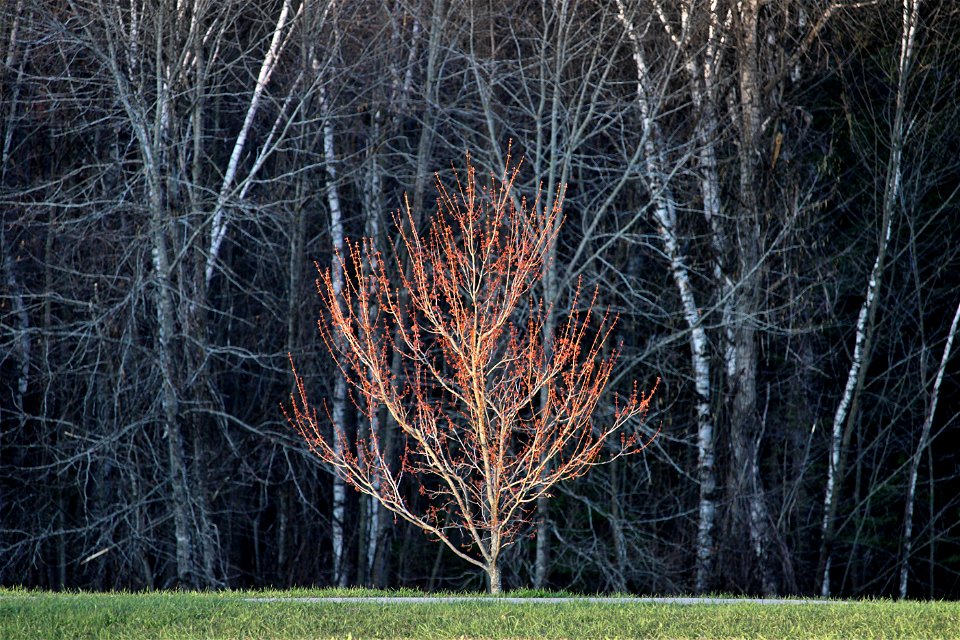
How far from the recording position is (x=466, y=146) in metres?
→ 16.8

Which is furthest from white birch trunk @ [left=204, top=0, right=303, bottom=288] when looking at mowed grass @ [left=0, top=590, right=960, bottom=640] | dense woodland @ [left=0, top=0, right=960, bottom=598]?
mowed grass @ [left=0, top=590, right=960, bottom=640]

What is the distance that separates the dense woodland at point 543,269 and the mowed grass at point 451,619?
5949 millimetres

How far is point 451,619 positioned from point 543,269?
20.8 ft

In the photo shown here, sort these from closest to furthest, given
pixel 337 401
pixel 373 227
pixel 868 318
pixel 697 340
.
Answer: pixel 697 340 → pixel 868 318 → pixel 373 227 → pixel 337 401

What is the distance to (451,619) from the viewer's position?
933 centimetres

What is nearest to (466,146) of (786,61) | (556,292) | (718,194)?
(556,292)

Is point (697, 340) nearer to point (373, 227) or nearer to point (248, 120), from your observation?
point (373, 227)

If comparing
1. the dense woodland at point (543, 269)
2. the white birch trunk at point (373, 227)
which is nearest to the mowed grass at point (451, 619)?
the dense woodland at point (543, 269)

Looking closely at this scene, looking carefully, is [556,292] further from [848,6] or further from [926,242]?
[926,242]

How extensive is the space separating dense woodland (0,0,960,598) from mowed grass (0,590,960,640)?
5.95 meters

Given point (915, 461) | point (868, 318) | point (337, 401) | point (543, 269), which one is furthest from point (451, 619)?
point (915, 461)

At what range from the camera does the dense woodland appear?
16.3m

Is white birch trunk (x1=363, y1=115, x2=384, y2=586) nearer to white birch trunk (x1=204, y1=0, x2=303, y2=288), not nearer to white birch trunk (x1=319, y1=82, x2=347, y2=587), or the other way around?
white birch trunk (x1=319, y1=82, x2=347, y2=587)

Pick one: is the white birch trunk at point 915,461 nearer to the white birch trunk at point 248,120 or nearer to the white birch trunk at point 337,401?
the white birch trunk at point 337,401
